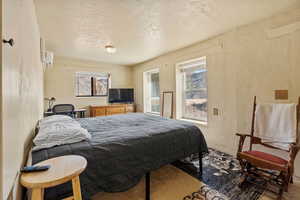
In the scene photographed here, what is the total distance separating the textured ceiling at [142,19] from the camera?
1831 mm

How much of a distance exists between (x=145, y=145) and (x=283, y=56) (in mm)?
2314

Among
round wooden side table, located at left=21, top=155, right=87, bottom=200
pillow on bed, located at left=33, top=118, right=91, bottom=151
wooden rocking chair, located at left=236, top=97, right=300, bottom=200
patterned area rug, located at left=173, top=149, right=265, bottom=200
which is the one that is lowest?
patterned area rug, located at left=173, top=149, right=265, bottom=200

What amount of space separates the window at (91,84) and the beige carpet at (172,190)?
3.78 metres

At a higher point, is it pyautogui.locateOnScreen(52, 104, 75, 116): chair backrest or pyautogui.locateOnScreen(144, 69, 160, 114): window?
pyautogui.locateOnScreen(144, 69, 160, 114): window

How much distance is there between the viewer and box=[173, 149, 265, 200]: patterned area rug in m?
1.67

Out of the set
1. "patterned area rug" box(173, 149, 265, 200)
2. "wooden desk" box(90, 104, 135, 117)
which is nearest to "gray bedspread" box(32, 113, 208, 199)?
"patterned area rug" box(173, 149, 265, 200)

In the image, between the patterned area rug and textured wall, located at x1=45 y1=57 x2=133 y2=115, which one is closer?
the patterned area rug

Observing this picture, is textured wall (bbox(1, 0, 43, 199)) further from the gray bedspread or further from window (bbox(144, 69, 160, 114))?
window (bbox(144, 69, 160, 114))

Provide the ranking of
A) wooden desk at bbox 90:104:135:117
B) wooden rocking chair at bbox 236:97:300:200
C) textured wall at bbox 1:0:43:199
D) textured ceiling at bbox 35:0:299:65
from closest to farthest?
textured wall at bbox 1:0:43:199 < wooden rocking chair at bbox 236:97:300:200 < textured ceiling at bbox 35:0:299:65 < wooden desk at bbox 90:104:135:117

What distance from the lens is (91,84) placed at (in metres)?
5.01

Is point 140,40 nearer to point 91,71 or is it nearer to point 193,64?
point 193,64

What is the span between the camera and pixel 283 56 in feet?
6.77

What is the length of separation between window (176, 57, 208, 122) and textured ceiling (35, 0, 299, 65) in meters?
0.66

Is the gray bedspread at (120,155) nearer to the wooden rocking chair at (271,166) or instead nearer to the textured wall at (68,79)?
the wooden rocking chair at (271,166)
